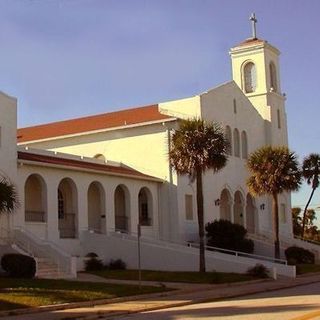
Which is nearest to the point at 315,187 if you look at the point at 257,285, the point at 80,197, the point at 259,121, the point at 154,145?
the point at 259,121

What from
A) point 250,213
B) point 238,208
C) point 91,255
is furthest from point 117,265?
point 250,213

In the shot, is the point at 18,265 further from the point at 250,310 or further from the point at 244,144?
the point at 244,144

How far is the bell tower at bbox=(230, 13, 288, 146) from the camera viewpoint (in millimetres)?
53562

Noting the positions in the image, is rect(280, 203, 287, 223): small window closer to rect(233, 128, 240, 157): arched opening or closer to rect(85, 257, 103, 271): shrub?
rect(233, 128, 240, 157): arched opening

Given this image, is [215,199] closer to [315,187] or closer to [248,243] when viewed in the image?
[248,243]

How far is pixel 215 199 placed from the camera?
45.5 metres

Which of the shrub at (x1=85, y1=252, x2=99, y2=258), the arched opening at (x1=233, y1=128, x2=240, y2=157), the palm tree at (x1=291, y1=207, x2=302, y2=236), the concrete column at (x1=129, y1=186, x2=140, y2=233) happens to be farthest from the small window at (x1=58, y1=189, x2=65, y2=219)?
the palm tree at (x1=291, y1=207, x2=302, y2=236)

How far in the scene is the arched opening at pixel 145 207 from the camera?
42.0 meters

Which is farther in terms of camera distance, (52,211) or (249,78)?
(249,78)

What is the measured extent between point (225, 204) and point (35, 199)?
660 inches

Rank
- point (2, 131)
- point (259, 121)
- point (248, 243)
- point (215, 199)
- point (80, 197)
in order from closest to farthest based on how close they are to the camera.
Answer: point (2, 131), point (80, 197), point (248, 243), point (215, 199), point (259, 121)

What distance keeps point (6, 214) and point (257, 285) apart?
1193cm

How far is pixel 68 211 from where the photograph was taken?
36844 millimetres

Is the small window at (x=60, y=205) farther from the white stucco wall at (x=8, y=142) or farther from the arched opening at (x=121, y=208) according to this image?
the white stucco wall at (x=8, y=142)
